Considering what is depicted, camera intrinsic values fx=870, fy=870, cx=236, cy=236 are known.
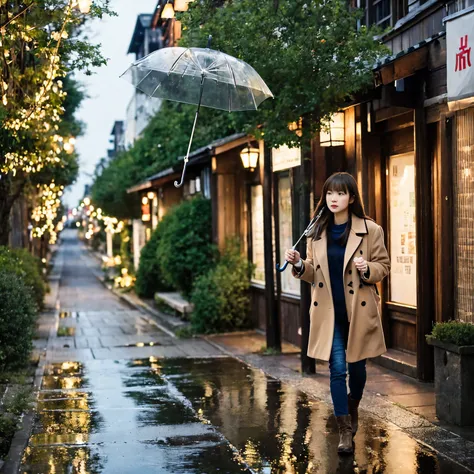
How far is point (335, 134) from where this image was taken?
1247cm

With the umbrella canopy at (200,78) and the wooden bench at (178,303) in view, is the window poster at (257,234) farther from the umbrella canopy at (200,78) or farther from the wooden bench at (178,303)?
the umbrella canopy at (200,78)

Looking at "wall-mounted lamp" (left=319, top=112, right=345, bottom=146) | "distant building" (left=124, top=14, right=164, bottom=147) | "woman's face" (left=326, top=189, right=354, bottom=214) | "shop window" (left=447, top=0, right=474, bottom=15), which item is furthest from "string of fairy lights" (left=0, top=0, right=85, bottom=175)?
"distant building" (left=124, top=14, right=164, bottom=147)

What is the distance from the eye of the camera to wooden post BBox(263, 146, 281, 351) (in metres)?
13.5

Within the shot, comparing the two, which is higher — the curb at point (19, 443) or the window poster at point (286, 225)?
the window poster at point (286, 225)

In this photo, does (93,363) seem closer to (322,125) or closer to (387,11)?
(322,125)

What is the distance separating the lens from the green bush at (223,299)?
1722 cm

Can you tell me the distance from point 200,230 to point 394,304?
8.46 meters

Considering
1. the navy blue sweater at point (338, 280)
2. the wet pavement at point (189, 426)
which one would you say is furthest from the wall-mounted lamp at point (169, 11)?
the navy blue sweater at point (338, 280)

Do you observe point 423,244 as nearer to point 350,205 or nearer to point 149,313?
point 350,205

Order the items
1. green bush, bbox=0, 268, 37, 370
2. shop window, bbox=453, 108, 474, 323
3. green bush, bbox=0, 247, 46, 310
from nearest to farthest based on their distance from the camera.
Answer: shop window, bbox=453, 108, 474, 323 < green bush, bbox=0, 268, 37, 370 < green bush, bbox=0, 247, 46, 310

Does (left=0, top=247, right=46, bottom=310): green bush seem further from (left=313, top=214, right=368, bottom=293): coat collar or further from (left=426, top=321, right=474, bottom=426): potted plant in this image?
(left=426, top=321, right=474, bottom=426): potted plant

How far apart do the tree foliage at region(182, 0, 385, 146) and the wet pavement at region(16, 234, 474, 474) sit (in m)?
3.33

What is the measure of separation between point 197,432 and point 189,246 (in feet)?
39.3

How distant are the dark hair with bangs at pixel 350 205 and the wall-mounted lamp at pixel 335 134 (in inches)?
213
